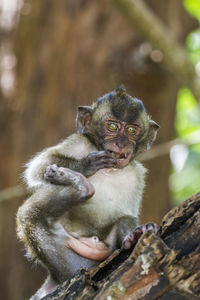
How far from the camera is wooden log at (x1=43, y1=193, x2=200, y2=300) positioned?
9.49ft

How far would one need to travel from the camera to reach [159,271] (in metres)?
2.93

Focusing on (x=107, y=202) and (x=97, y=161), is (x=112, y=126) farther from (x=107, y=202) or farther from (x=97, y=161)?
(x=107, y=202)

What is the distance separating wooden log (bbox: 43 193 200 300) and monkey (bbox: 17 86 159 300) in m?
0.70

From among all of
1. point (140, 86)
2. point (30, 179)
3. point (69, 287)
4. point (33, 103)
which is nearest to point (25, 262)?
point (33, 103)

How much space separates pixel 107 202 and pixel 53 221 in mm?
531

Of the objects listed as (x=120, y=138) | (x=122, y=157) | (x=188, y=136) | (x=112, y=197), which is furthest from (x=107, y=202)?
(x=188, y=136)

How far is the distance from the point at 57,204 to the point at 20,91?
14.2ft

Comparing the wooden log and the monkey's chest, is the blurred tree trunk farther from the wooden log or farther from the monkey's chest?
the wooden log

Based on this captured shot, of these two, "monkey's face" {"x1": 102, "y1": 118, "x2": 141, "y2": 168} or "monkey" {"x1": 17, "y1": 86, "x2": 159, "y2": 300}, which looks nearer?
"monkey" {"x1": 17, "y1": 86, "x2": 159, "y2": 300}

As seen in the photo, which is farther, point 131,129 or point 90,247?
point 131,129

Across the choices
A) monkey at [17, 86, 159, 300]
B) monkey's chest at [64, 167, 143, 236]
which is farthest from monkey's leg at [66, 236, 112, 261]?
monkey's chest at [64, 167, 143, 236]

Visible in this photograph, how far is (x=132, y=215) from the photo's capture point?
4312 mm

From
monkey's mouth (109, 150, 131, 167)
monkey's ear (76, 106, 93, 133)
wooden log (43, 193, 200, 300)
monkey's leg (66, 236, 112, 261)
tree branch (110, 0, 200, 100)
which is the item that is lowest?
wooden log (43, 193, 200, 300)

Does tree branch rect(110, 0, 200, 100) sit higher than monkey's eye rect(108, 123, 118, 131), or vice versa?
tree branch rect(110, 0, 200, 100)
